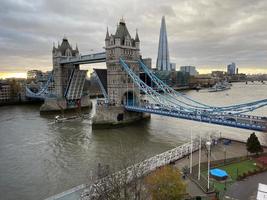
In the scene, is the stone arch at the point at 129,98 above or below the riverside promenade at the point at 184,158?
above

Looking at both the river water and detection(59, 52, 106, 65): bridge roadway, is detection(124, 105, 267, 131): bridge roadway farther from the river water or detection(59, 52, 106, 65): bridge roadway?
detection(59, 52, 106, 65): bridge roadway

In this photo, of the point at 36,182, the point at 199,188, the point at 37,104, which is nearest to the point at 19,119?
the point at 37,104

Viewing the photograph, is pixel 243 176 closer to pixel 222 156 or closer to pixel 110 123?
pixel 222 156

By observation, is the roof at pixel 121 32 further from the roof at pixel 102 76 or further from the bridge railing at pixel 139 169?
the bridge railing at pixel 139 169

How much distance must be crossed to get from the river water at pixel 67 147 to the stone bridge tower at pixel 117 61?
24.0 feet

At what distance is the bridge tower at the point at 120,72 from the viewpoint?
1893 inches

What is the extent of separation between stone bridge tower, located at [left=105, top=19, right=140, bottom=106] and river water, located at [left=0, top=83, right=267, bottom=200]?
24.0ft

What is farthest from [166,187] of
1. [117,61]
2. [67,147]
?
[117,61]

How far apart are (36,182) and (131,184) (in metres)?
11.6

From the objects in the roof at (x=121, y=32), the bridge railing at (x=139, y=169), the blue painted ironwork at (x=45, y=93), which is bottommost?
the bridge railing at (x=139, y=169)

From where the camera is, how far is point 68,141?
125ft

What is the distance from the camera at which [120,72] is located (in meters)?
49.7

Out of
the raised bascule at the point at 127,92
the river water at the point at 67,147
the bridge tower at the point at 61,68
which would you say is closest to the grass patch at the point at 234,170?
the river water at the point at 67,147

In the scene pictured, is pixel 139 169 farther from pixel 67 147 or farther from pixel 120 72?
pixel 120 72
